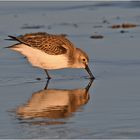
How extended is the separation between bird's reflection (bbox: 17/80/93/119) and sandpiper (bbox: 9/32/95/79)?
0.88 metres

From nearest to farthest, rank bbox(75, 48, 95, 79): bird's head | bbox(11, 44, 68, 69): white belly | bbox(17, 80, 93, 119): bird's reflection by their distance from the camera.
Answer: bbox(17, 80, 93, 119): bird's reflection < bbox(11, 44, 68, 69): white belly < bbox(75, 48, 95, 79): bird's head

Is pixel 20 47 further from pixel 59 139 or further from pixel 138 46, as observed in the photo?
pixel 59 139

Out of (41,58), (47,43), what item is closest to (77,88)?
(41,58)

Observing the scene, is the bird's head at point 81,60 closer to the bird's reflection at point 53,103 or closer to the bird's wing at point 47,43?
the bird's wing at point 47,43

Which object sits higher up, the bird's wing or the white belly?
the bird's wing

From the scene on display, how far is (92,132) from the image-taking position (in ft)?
26.3

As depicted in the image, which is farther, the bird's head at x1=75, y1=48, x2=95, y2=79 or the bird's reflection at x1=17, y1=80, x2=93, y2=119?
the bird's head at x1=75, y1=48, x2=95, y2=79

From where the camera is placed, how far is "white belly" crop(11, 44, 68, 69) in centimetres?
1141

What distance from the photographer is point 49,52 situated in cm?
1158

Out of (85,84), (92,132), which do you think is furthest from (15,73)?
(92,132)

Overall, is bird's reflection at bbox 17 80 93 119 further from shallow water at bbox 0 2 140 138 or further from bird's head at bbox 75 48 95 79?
bird's head at bbox 75 48 95 79

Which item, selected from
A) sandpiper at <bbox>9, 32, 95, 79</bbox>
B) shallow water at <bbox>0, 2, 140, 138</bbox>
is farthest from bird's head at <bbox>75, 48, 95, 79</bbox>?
shallow water at <bbox>0, 2, 140, 138</bbox>

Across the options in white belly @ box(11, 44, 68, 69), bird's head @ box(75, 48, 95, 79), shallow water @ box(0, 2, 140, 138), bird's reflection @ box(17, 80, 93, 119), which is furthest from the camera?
bird's head @ box(75, 48, 95, 79)

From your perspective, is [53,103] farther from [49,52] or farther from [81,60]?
[81,60]
